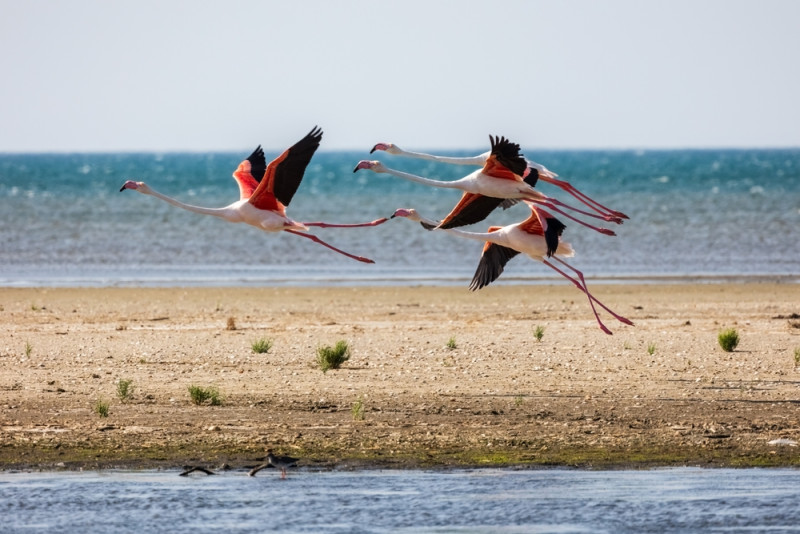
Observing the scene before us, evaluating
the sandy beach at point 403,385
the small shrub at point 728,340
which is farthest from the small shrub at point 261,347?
the small shrub at point 728,340

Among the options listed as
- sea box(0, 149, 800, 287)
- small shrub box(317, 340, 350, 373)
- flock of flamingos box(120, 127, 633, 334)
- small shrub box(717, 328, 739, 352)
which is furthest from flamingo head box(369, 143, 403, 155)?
sea box(0, 149, 800, 287)

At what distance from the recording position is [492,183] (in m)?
13.5

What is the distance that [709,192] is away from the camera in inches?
2660

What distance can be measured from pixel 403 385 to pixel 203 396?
2.16m

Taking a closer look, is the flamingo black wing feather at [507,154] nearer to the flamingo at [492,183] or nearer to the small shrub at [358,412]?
the flamingo at [492,183]

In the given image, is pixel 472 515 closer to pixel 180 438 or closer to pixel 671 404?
pixel 180 438

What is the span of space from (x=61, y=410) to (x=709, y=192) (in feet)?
195

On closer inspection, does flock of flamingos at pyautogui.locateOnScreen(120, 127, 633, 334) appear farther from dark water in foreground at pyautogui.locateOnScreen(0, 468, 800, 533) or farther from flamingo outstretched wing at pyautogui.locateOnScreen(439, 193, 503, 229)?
dark water in foreground at pyautogui.locateOnScreen(0, 468, 800, 533)

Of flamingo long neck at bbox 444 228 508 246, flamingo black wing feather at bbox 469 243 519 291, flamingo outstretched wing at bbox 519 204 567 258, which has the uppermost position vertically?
flamingo outstretched wing at bbox 519 204 567 258

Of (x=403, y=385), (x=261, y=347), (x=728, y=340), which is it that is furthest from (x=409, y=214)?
(x=728, y=340)

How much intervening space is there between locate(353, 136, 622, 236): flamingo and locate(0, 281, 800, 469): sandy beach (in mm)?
1692

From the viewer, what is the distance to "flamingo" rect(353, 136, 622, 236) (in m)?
13.0

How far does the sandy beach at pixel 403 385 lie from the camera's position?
10.5 m

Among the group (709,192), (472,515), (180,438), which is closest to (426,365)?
(180,438)
